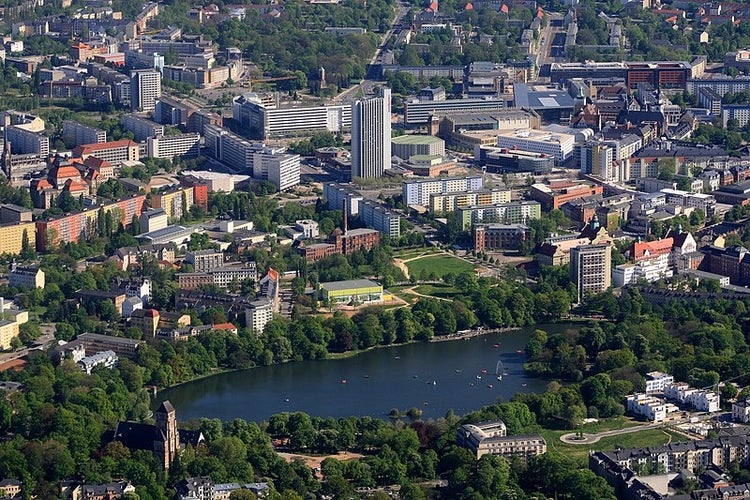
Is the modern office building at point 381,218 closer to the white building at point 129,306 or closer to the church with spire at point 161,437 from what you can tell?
the white building at point 129,306

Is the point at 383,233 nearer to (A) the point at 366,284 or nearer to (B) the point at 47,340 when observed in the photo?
(A) the point at 366,284

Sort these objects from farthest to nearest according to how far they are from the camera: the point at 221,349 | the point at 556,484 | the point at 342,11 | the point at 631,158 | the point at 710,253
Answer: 1. the point at 342,11
2. the point at 631,158
3. the point at 710,253
4. the point at 221,349
5. the point at 556,484

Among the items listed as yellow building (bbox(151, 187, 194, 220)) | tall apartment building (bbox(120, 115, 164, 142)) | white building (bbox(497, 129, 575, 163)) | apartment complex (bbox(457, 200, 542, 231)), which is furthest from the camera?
tall apartment building (bbox(120, 115, 164, 142))

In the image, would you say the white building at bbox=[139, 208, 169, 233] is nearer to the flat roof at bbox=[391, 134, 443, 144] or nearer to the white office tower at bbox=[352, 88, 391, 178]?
the white office tower at bbox=[352, 88, 391, 178]

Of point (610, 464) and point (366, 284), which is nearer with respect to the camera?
point (610, 464)

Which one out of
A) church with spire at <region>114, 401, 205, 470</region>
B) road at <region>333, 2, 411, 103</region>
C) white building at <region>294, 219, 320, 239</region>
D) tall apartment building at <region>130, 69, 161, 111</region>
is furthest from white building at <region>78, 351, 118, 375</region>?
road at <region>333, 2, 411, 103</region>

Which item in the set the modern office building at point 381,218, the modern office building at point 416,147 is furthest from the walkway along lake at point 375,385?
the modern office building at point 416,147

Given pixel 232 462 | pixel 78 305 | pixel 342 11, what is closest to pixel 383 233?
pixel 78 305
